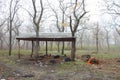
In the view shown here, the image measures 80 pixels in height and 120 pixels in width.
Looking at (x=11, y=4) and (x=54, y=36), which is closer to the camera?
(x=54, y=36)

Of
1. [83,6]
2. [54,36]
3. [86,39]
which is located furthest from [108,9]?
[86,39]

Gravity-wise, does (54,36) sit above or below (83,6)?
below

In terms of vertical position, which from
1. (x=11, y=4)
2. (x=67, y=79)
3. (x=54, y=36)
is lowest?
(x=67, y=79)

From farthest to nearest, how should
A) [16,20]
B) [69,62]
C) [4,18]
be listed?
[16,20]
[4,18]
[69,62]

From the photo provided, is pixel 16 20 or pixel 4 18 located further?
pixel 16 20

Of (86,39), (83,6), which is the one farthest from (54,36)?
(86,39)

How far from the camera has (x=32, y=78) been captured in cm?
1109

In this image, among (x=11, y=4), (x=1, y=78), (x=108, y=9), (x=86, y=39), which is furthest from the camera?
(x=86, y=39)

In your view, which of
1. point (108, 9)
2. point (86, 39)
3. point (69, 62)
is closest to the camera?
point (69, 62)

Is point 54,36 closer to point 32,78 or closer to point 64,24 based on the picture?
point 32,78

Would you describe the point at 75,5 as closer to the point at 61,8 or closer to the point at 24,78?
the point at 24,78

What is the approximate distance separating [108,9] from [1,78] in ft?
52.2

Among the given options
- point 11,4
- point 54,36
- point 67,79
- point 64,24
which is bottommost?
point 67,79

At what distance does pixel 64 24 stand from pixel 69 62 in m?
12.5
